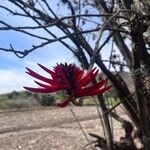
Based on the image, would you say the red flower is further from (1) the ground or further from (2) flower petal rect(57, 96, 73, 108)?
(1) the ground

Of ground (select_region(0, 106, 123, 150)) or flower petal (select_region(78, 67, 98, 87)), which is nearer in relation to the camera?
flower petal (select_region(78, 67, 98, 87))

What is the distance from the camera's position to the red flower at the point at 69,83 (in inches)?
106

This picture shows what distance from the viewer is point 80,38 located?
4801 millimetres

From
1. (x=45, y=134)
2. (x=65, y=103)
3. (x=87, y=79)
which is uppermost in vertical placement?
(x=45, y=134)

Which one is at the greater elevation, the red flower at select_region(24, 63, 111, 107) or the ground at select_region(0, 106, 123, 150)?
the ground at select_region(0, 106, 123, 150)

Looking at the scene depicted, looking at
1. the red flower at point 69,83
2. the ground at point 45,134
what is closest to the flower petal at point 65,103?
the red flower at point 69,83

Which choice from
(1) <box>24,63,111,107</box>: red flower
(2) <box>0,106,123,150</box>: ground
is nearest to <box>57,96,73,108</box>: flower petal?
(1) <box>24,63,111,107</box>: red flower

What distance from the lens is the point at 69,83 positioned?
2.72 meters

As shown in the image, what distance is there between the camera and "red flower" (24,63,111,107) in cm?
269

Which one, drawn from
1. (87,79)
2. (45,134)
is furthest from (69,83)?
(45,134)

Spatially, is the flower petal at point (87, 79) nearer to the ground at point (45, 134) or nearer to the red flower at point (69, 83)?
the red flower at point (69, 83)

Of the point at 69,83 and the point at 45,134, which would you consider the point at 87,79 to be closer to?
the point at 69,83

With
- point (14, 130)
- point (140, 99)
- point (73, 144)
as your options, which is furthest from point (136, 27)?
point (14, 130)

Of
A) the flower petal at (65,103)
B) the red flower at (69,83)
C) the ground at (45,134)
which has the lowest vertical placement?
the flower petal at (65,103)
